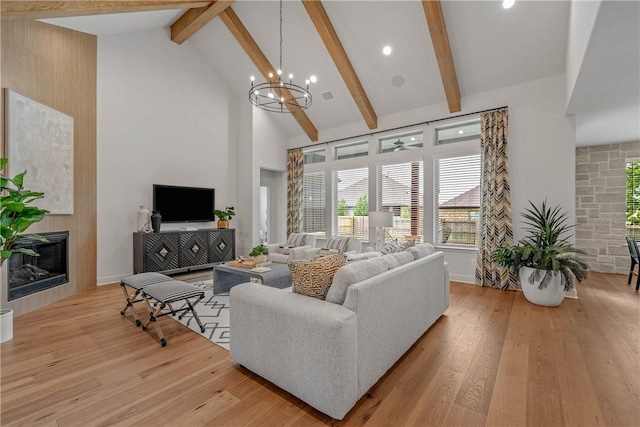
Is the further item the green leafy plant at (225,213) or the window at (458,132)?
the green leafy plant at (225,213)

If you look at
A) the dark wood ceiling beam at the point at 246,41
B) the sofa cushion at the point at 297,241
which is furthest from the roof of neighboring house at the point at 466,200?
the dark wood ceiling beam at the point at 246,41

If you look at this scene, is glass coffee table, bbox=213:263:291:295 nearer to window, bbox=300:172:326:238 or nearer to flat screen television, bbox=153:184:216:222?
flat screen television, bbox=153:184:216:222

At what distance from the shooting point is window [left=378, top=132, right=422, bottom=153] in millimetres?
6062

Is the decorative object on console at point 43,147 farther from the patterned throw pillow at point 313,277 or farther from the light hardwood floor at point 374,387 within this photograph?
the patterned throw pillow at point 313,277

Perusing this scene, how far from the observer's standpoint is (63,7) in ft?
10.9

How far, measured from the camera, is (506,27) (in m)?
4.24

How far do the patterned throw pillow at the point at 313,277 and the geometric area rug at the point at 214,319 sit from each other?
1133 millimetres

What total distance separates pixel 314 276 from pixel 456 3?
176 inches

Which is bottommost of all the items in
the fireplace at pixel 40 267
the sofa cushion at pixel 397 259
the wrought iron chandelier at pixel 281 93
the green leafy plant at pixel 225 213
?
the fireplace at pixel 40 267

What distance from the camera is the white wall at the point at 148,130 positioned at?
5176 mm

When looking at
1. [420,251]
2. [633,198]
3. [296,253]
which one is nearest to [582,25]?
[420,251]

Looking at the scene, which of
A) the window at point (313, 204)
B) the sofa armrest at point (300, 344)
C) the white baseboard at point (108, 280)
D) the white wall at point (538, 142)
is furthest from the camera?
the window at point (313, 204)

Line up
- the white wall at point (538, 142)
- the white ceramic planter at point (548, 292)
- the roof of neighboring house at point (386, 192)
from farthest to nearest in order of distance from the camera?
the roof of neighboring house at point (386, 192) → the white wall at point (538, 142) → the white ceramic planter at point (548, 292)

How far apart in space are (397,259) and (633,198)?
644 cm
